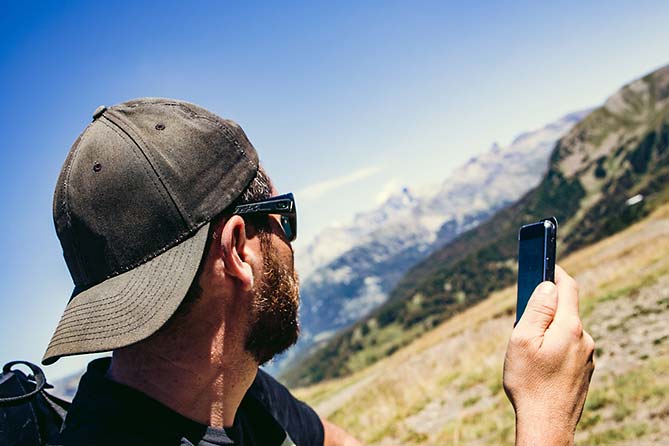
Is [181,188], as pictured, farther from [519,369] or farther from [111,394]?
[519,369]

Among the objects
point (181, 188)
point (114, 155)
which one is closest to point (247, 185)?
point (181, 188)

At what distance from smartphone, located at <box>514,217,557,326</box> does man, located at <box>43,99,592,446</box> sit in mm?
89

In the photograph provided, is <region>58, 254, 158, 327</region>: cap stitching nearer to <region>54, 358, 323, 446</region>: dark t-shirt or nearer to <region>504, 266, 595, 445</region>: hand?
<region>54, 358, 323, 446</region>: dark t-shirt

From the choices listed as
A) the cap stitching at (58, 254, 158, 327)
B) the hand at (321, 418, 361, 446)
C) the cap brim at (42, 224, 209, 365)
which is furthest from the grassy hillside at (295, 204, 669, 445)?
the cap stitching at (58, 254, 158, 327)

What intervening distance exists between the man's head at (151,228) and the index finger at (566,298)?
1374 mm

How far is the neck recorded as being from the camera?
8.56ft

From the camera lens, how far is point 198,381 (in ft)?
8.81

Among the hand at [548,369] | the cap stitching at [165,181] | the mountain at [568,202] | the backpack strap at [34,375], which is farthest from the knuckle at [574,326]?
the mountain at [568,202]

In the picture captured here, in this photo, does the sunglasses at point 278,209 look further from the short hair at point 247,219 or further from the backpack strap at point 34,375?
the backpack strap at point 34,375

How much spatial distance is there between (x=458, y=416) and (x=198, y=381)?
9.70 meters

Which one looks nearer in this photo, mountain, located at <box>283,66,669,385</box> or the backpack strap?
the backpack strap

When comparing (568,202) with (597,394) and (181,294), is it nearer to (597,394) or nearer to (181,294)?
(597,394)

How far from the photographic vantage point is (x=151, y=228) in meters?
2.60

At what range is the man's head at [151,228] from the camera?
2.51 metres
